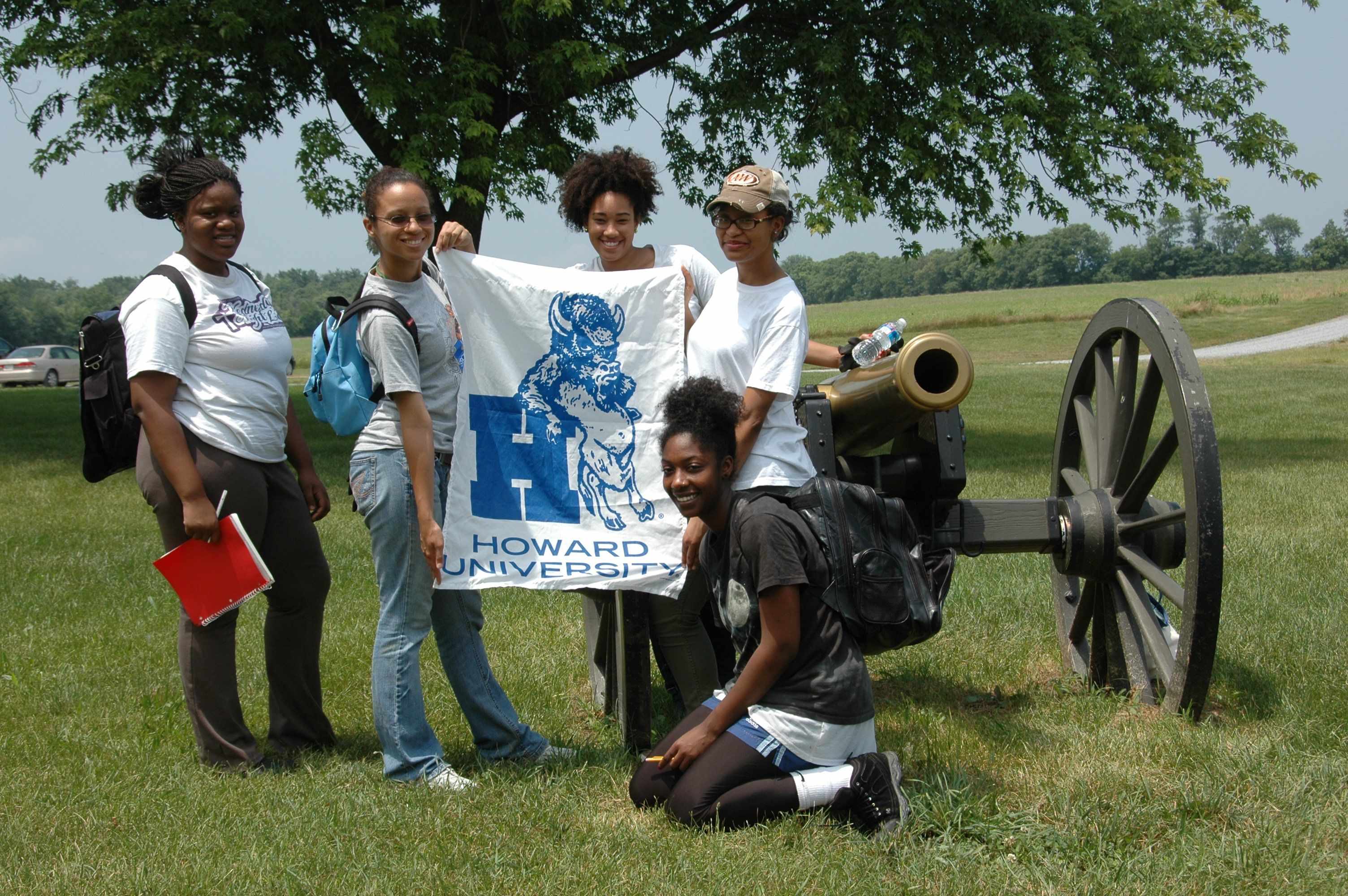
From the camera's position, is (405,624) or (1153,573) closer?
(405,624)

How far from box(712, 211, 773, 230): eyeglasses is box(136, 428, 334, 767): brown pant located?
1.73 meters

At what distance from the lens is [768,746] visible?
342 centimetres

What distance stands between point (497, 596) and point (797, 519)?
3.65m

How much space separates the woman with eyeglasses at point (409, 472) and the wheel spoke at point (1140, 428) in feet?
7.81

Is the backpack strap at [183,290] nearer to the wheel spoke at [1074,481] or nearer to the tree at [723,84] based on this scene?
the wheel spoke at [1074,481]

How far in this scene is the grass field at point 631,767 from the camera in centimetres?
312

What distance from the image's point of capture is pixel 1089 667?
484 centimetres

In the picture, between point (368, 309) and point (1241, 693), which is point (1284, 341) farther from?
point (368, 309)

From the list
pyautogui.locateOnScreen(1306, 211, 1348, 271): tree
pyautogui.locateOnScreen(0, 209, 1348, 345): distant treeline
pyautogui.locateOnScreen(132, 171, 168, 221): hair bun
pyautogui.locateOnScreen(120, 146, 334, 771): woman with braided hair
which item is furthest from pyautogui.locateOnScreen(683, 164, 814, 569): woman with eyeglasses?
pyautogui.locateOnScreen(1306, 211, 1348, 271): tree

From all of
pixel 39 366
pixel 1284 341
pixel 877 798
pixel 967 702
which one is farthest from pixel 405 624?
pixel 39 366

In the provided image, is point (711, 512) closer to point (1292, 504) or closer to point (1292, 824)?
point (1292, 824)

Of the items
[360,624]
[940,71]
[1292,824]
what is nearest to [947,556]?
[1292,824]

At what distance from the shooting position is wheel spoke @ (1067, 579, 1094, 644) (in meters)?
4.83

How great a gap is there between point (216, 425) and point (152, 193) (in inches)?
31.0
